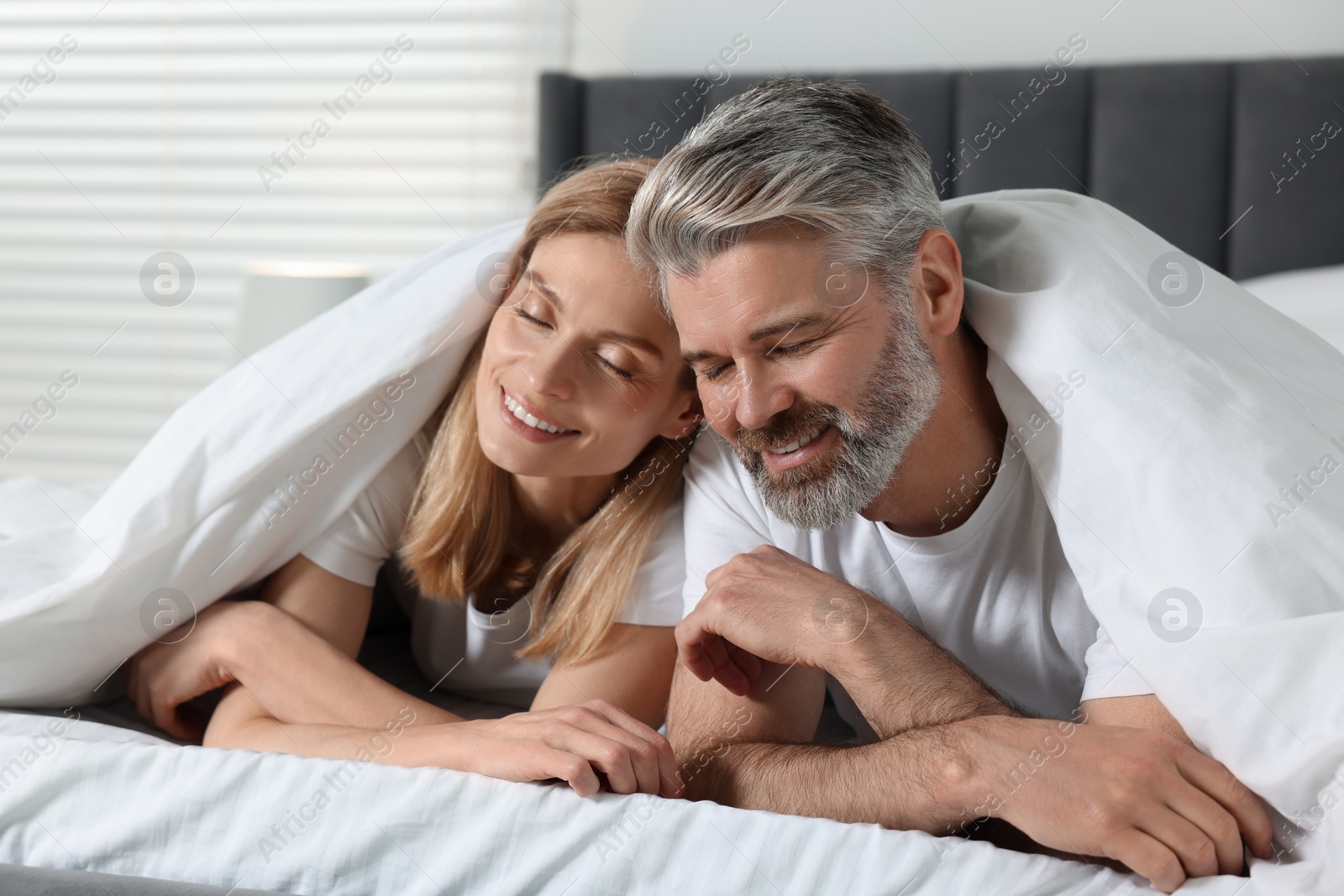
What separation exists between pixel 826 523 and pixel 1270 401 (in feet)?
1.30

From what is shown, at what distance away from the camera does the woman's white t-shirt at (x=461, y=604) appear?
3.99 ft

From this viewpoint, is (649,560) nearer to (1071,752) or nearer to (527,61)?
(1071,752)

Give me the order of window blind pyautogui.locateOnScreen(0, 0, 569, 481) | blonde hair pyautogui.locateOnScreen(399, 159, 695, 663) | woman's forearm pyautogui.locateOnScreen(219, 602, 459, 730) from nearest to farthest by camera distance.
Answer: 1. woman's forearm pyautogui.locateOnScreen(219, 602, 459, 730)
2. blonde hair pyautogui.locateOnScreen(399, 159, 695, 663)
3. window blind pyautogui.locateOnScreen(0, 0, 569, 481)

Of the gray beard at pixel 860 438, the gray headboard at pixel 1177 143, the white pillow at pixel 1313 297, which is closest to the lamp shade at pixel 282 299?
the gray headboard at pixel 1177 143

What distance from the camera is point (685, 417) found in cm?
123

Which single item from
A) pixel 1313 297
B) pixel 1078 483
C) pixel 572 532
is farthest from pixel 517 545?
pixel 1313 297

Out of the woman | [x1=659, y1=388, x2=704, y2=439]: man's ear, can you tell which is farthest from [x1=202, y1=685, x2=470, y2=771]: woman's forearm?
[x1=659, y1=388, x2=704, y2=439]: man's ear

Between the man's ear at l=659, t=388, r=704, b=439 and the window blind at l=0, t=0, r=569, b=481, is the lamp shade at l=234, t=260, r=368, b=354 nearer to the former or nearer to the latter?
the window blind at l=0, t=0, r=569, b=481

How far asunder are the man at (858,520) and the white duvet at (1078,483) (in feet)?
0.23

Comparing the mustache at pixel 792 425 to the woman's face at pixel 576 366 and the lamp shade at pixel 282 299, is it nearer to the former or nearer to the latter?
the woman's face at pixel 576 366

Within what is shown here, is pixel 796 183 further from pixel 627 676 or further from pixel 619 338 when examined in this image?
pixel 627 676

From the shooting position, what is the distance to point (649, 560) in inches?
48.1

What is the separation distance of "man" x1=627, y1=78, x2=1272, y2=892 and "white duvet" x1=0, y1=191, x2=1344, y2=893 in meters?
0.07

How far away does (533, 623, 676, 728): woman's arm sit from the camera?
1.14 metres
